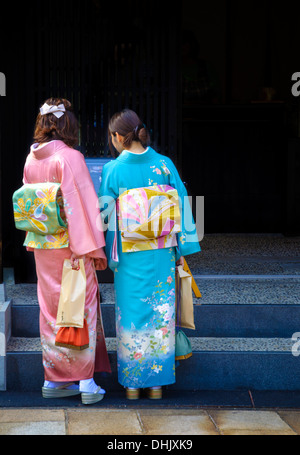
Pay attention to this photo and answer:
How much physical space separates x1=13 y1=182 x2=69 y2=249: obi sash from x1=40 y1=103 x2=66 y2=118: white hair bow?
0.48 m

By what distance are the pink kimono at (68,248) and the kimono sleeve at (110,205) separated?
87 mm

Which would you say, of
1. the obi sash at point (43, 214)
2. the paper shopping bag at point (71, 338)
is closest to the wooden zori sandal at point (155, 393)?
the paper shopping bag at point (71, 338)

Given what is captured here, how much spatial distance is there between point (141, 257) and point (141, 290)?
0.74 ft

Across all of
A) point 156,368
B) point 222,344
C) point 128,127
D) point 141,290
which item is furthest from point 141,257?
point 222,344

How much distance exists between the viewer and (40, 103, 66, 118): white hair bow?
15.1 feet

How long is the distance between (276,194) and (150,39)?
13.9ft

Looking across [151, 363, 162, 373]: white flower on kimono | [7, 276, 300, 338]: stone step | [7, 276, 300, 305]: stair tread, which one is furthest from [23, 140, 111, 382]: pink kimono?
[7, 276, 300, 305]: stair tread

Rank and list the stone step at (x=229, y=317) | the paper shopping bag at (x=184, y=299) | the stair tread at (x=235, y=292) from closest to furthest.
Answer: the paper shopping bag at (x=184, y=299) → the stone step at (x=229, y=317) → the stair tread at (x=235, y=292)

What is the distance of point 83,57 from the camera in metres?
6.07

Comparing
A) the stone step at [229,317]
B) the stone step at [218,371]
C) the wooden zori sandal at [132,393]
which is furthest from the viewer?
the stone step at [229,317]

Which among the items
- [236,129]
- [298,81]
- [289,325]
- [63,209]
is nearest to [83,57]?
[63,209]

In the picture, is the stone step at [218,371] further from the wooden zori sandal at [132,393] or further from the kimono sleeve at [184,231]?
the kimono sleeve at [184,231]

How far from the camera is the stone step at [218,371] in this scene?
4980mm

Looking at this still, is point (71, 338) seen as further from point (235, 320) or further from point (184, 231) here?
point (235, 320)
